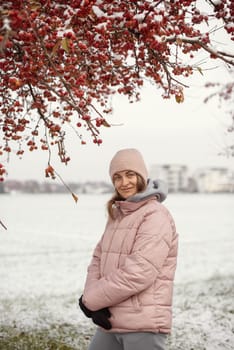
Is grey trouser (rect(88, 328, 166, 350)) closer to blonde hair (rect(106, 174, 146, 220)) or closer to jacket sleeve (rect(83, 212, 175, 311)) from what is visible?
jacket sleeve (rect(83, 212, 175, 311))

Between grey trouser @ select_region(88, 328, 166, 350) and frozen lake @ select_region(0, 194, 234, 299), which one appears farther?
frozen lake @ select_region(0, 194, 234, 299)

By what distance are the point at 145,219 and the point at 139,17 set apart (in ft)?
6.48

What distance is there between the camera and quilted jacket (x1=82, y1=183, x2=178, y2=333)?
284cm

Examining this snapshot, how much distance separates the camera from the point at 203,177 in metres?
107

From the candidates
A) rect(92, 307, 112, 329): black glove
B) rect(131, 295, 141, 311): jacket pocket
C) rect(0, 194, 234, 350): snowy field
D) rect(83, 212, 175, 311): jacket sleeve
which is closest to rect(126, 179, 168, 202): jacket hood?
rect(83, 212, 175, 311): jacket sleeve

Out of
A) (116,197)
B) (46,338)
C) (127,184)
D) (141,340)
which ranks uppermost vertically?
(127,184)

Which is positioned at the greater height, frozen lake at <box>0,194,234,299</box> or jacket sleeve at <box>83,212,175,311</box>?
jacket sleeve at <box>83,212,175,311</box>

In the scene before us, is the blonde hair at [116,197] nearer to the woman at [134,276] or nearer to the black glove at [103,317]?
the woman at [134,276]

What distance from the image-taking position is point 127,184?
125 inches

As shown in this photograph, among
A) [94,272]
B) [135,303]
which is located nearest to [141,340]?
[135,303]

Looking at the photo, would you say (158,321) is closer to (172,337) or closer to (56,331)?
(172,337)

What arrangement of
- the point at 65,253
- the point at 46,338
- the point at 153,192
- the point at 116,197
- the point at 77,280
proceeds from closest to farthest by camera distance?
the point at 153,192 → the point at 116,197 → the point at 46,338 → the point at 77,280 → the point at 65,253

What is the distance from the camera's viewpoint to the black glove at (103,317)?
2.92m

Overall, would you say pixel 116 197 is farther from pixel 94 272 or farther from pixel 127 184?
pixel 94 272
